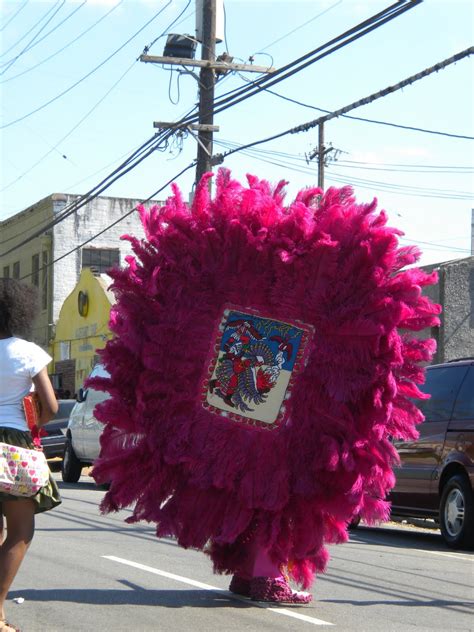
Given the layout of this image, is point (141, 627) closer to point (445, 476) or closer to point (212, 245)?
point (212, 245)

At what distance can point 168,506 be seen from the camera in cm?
726

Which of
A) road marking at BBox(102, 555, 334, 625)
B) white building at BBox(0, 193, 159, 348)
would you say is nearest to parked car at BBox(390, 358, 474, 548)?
road marking at BBox(102, 555, 334, 625)

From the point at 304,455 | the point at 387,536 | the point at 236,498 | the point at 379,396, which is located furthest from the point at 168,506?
the point at 387,536

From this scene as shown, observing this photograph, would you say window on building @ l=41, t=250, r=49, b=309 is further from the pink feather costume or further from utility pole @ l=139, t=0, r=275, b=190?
the pink feather costume

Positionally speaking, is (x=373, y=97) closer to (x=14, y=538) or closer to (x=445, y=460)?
(x=445, y=460)

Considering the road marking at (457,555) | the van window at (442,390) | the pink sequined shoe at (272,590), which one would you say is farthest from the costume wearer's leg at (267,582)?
the van window at (442,390)

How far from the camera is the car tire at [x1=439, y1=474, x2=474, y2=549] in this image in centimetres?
1188

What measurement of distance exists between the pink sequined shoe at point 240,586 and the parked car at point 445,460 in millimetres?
4696

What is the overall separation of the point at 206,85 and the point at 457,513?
9.67m

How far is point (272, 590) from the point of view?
7.44 m

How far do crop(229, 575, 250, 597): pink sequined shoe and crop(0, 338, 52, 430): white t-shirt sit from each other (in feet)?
7.13

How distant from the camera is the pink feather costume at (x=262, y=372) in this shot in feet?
23.4

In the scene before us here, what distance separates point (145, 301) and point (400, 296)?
1.56 meters

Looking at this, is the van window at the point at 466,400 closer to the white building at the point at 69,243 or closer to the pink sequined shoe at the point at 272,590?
the pink sequined shoe at the point at 272,590
